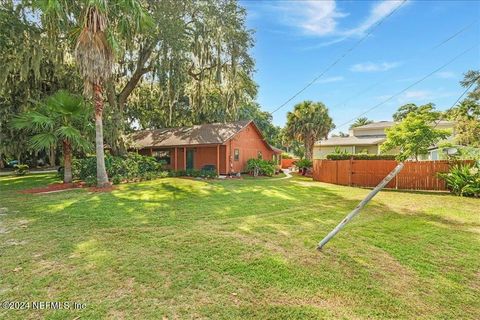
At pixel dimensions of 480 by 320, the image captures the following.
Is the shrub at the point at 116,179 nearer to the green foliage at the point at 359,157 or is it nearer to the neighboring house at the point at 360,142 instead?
the green foliage at the point at 359,157

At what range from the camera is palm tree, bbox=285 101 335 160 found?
943 inches

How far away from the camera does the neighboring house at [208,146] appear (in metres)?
18.6

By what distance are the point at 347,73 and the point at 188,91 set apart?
1101 cm

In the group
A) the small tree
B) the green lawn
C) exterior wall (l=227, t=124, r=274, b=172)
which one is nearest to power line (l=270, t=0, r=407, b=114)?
exterior wall (l=227, t=124, r=274, b=172)

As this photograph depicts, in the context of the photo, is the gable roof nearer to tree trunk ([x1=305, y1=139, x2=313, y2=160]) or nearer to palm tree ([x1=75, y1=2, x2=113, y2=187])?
tree trunk ([x1=305, y1=139, x2=313, y2=160])

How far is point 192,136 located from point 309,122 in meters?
10.7

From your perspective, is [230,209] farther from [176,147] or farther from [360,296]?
[176,147]

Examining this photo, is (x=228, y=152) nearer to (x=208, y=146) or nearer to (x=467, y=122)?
(x=208, y=146)

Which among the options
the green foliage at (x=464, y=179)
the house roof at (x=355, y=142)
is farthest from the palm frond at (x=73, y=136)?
the house roof at (x=355, y=142)

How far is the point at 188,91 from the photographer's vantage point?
2008 cm

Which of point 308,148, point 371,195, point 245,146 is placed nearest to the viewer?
point 371,195

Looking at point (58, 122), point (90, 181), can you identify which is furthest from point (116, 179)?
point (58, 122)

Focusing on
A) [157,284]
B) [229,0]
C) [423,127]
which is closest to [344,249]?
[157,284]

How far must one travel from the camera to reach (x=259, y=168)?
64.2 feet
